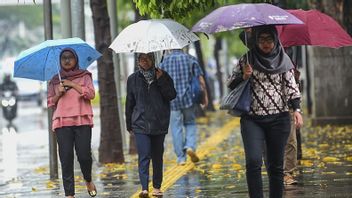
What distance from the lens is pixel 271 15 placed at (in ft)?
26.5

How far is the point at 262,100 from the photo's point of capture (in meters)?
8.20

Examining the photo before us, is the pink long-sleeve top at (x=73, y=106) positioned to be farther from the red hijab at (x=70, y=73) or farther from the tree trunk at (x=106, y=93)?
the tree trunk at (x=106, y=93)

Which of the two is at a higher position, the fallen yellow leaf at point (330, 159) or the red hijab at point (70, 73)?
the red hijab at point (70, 73)

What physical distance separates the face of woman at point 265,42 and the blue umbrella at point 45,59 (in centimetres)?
245

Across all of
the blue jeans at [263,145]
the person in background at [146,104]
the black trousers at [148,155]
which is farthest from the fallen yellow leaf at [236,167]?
the blue jeans at [263,145]

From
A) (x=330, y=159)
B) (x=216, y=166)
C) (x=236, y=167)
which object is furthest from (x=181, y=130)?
(x=330, y=159)

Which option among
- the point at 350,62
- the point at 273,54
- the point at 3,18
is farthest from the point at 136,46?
the point at 3,18

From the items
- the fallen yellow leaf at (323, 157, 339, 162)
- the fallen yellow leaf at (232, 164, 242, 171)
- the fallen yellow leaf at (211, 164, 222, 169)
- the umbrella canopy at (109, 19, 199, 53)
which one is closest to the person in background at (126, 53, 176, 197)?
the umbrella canopy at (109, 19, 199, 53)

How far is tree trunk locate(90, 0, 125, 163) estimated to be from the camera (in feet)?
48.5

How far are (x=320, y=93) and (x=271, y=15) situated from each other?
1295cm

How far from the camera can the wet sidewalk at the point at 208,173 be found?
35.0 feet

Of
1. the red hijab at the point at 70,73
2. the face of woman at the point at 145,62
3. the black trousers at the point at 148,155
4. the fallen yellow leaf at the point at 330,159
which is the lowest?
the fallen yellow leaf at the point at 330,159

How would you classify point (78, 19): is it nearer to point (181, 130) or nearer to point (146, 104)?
point (181, 130)

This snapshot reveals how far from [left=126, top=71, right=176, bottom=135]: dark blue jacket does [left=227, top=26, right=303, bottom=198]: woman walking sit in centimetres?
209
